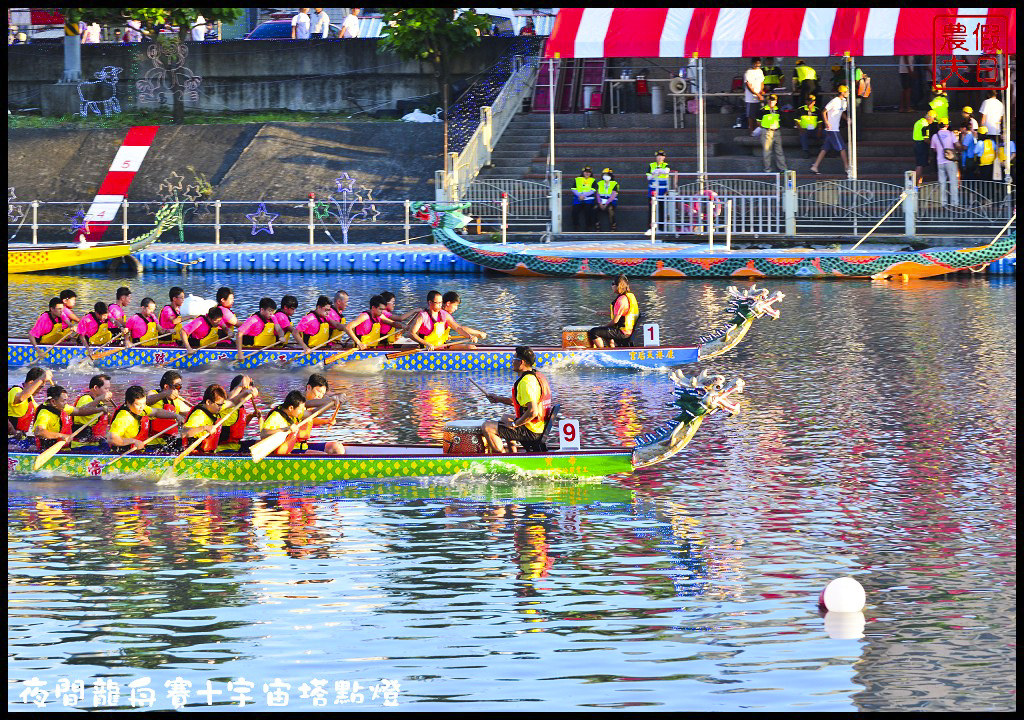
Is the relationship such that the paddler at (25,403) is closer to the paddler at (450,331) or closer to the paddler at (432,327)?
the paddler at (432,327)

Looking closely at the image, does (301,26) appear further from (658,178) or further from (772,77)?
(772,77)

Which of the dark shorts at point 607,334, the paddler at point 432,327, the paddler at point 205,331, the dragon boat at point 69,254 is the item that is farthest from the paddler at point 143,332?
the dragon boat at point 69,254

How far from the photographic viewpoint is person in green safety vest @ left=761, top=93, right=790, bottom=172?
124 ft

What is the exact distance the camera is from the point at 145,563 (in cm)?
1468

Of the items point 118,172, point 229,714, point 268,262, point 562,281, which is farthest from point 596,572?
point 118,172

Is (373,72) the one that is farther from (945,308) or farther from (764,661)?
(764,661)

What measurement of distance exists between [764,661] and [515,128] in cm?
3134

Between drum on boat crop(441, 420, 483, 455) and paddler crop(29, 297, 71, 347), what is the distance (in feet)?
32.6

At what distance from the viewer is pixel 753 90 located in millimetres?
38531

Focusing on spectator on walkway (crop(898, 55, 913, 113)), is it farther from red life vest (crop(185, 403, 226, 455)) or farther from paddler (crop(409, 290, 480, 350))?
red life vest (crop(185, 403, 226, 455))

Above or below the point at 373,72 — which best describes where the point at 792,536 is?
below

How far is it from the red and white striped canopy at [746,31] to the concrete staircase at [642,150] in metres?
3.28

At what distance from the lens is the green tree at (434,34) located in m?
43.7

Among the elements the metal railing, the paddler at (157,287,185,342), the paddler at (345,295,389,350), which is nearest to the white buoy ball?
the paddler at (345,295,389,350)
